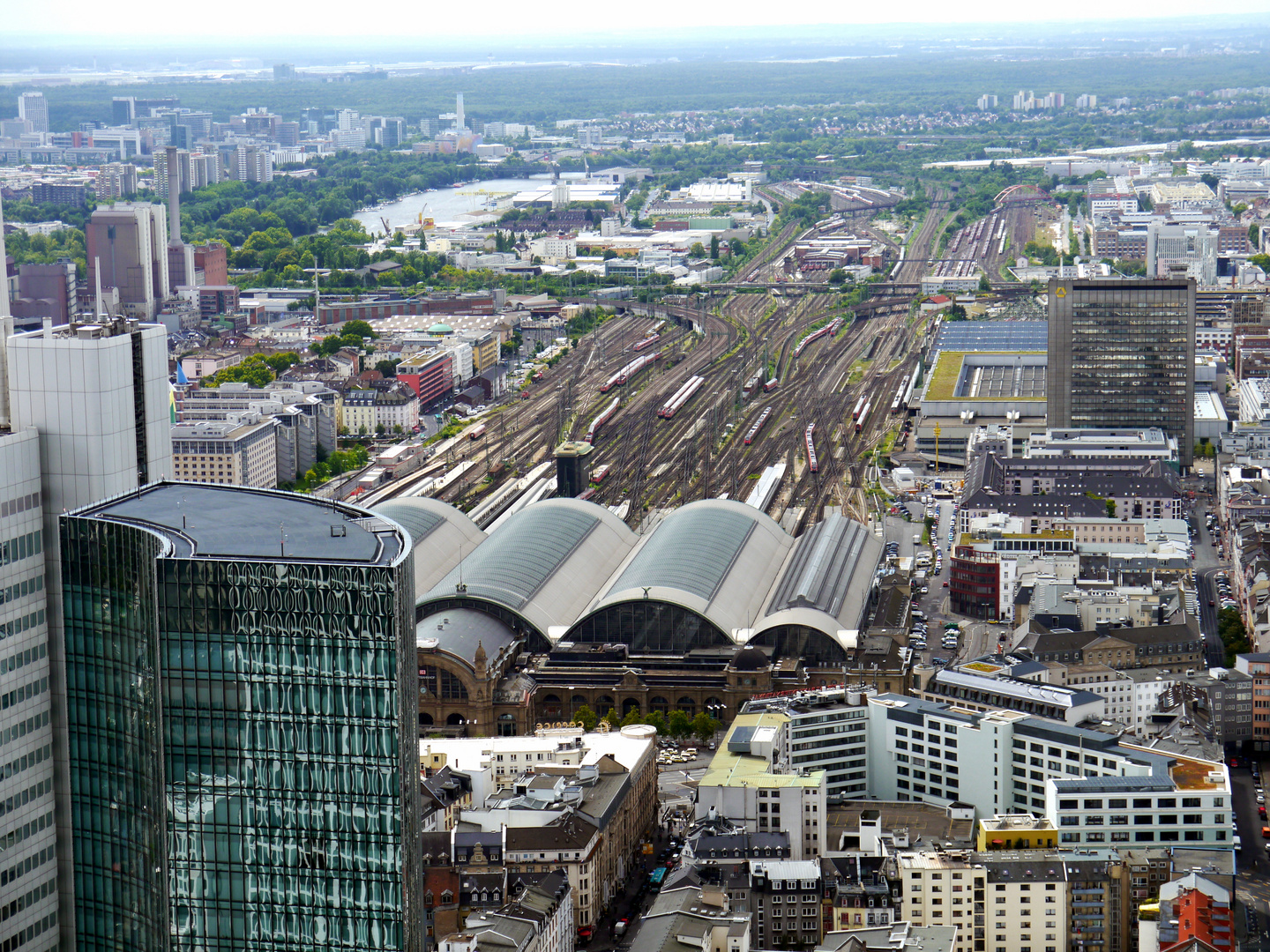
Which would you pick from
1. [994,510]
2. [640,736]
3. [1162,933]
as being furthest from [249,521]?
[994,510]

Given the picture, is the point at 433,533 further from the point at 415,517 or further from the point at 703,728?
the point at 703,728

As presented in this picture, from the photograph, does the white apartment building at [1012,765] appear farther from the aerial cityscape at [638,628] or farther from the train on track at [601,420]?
the train on track at [601,420]

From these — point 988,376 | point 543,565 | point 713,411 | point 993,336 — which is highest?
point 543,565

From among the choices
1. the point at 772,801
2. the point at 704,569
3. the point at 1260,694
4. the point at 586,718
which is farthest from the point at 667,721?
the point at 1260,694

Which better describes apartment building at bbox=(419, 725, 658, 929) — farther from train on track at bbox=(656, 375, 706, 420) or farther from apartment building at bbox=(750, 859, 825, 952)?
train on track at bbox=(656, 375, 706, 420)

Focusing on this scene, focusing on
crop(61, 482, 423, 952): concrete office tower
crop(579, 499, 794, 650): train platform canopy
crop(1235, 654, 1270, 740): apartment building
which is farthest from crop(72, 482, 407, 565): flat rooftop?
crop(1235, 654, 1270, 740): apartment building
